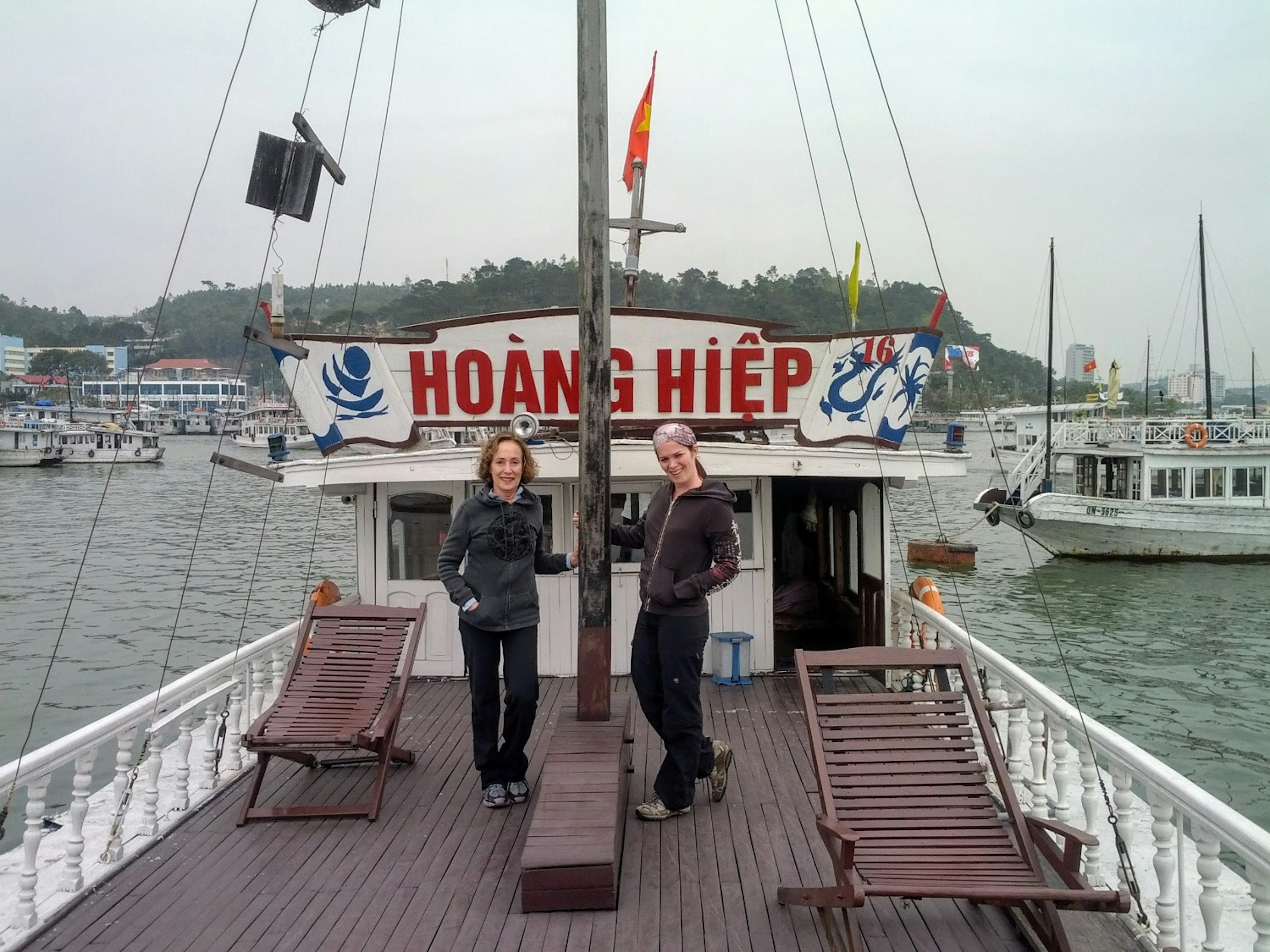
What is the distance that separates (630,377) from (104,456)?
216ft

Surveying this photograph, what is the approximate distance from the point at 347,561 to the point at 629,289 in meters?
21.7

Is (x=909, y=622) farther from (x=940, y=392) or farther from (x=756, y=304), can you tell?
(x=940, y=392)

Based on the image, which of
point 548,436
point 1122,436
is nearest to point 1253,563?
point 1122,436

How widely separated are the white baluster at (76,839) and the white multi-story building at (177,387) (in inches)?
5702

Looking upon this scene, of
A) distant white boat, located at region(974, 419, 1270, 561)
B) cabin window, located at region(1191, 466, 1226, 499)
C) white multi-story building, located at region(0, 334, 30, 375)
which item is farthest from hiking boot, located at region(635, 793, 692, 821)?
white multi-story building, located at region(0, 334, 30, 375)

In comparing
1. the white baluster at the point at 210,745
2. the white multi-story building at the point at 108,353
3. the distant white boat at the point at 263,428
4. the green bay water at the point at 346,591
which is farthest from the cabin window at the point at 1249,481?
the white multi-story building at the point at 108,353

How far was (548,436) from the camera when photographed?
6.86m

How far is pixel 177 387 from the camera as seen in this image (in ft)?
482

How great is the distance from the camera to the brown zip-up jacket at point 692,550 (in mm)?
4211

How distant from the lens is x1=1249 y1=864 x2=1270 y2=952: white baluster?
2.89 m

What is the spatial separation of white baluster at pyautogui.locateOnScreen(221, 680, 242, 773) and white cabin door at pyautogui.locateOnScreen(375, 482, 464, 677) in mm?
1848

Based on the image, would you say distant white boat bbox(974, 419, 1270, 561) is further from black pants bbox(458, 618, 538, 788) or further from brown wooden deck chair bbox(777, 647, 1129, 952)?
black pants bbox(458, 618, 538, 788)

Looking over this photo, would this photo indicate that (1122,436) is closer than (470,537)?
No

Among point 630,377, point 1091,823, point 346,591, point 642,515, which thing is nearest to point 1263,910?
point 1091,823
